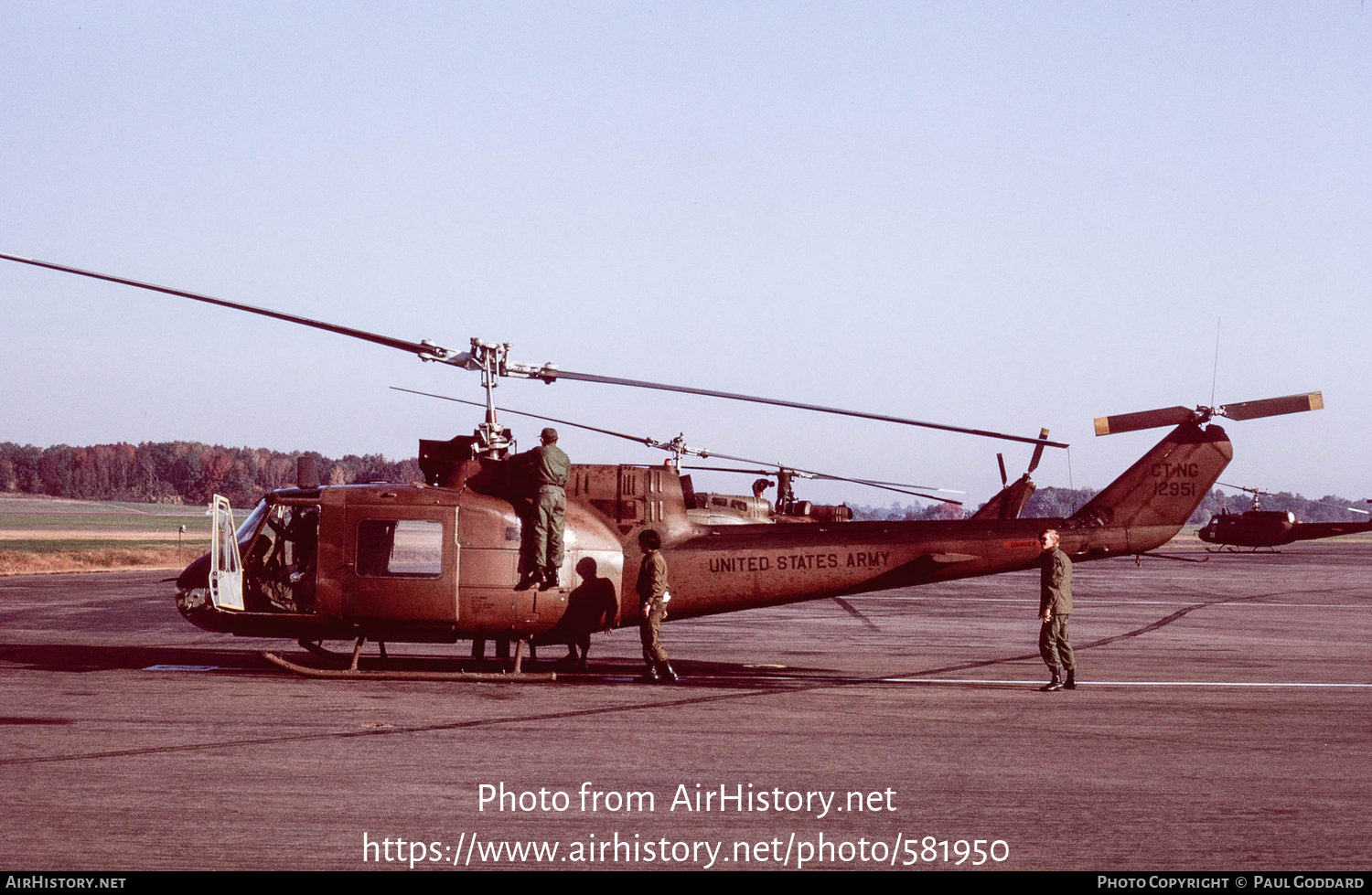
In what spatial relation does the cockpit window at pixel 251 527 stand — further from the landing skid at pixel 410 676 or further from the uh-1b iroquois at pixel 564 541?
the landing skid at pixel 410 676

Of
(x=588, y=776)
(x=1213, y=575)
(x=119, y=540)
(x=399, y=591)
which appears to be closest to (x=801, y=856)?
(x=588, y=776)

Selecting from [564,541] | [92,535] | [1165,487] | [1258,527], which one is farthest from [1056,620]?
[92,535]

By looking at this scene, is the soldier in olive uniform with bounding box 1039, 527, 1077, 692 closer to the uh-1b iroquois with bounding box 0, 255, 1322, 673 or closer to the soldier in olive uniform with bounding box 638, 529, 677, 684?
the uh-1b iroquois with bounding box 0, 255, 1322, 673

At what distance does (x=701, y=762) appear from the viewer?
1091 cm

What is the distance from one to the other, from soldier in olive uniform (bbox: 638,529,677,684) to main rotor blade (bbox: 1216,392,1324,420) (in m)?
8.93

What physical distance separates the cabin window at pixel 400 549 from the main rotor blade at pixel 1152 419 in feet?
32.8

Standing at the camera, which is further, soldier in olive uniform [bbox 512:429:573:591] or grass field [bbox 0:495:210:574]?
grass field [bbox 0:495:210:574]

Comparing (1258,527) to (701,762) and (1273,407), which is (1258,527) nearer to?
(1273,407)

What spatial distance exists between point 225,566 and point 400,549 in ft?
8.13

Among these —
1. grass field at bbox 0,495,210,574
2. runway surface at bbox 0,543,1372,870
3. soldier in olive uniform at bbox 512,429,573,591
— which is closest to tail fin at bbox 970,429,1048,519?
runway surface at bbox 0,543,1372,870

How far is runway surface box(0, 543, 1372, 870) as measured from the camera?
8.25 meters

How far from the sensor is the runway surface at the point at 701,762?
825 cm

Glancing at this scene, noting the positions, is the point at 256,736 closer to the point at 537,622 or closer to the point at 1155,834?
the point at 537,622
